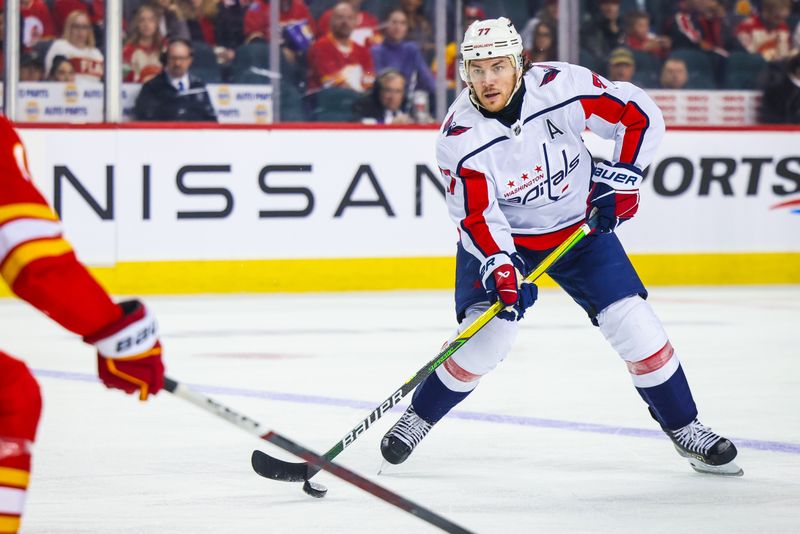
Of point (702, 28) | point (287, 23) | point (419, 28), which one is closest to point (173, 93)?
point (287, 23)

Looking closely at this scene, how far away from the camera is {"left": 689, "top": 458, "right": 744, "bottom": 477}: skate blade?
3.63 meters

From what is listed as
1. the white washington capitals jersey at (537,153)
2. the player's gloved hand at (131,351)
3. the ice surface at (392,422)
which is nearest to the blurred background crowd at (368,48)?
the ice surface at (392,422)

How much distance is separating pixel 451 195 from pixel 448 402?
483 mm

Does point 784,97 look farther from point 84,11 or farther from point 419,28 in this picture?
point 84,11

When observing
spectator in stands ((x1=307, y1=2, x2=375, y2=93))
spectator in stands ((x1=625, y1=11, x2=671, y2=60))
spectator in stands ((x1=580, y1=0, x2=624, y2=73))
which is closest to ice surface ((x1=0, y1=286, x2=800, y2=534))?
spectator in stands ((x1=307, y1=2, x2=375, y2=93))

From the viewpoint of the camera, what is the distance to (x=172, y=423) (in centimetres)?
433

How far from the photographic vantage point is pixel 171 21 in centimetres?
777

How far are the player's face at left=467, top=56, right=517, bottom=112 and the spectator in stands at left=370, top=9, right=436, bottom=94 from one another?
4.60 m

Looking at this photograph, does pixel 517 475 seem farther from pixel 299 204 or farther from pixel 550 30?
pixel 550 30

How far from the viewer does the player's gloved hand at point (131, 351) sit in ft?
7.42

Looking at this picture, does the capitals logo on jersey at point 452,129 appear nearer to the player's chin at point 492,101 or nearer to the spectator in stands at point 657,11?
the player's chin at point 492,101

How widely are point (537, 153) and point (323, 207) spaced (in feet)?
14.1

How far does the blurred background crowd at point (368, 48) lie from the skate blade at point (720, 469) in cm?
409

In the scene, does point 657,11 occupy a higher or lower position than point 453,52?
higher
